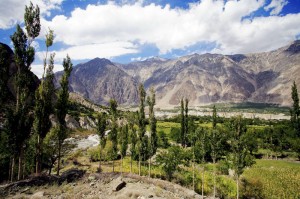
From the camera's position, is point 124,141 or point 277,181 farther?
point 124,141

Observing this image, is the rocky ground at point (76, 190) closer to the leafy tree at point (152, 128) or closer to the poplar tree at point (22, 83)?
the poplar tree at point (22, 83)

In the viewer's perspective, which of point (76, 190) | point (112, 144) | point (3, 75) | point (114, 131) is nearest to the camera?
point (76, 190)

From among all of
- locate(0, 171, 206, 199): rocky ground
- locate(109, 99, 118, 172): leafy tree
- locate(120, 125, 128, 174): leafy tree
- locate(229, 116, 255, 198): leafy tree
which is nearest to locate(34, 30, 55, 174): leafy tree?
locate(0, 171, 206, 199): rocky ground

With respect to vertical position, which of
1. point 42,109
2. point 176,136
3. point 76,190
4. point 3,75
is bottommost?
point 176,136

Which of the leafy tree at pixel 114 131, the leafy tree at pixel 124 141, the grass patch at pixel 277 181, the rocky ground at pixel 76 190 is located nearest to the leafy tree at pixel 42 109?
the rocky ground at pixel 76 190

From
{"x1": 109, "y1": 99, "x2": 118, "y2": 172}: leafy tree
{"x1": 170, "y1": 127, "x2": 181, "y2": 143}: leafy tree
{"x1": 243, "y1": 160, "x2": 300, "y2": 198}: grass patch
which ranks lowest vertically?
{"x1": 243, "y1": 160, "x2": 300, "y2": 198}: grass patch

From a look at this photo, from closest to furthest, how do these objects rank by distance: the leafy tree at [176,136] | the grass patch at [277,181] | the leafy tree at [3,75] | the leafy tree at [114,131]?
the leafy tree at [3,75]
the grass patch at [277,181]
the leafy tree at [114,131]
the leafy tree at [176,136]

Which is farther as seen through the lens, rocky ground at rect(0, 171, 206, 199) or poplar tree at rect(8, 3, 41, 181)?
poplar tree at rect(8, 3, 41, 181)

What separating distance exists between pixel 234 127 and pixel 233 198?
18.8 metres

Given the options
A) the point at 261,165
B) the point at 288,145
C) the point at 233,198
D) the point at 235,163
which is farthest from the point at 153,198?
the point at 288,145

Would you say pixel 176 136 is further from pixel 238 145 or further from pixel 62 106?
pixel 62 106

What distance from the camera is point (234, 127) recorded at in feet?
146

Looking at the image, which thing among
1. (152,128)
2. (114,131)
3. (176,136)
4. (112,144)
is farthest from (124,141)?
(176,136)

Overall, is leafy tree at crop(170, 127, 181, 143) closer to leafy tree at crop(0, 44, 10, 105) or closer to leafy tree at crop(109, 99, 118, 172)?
leafy tree at crop(109, 99, 118, 172)
